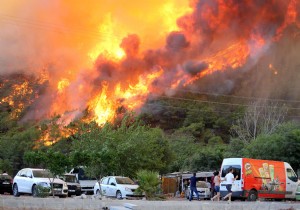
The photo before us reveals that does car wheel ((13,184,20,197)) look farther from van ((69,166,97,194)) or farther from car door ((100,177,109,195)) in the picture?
van ((69,166,97,194))

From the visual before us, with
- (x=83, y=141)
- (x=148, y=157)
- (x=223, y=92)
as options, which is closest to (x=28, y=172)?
(x=83, y=141)

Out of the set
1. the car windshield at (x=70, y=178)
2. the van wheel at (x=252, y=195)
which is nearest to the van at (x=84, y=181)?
the car windshield at (x=70, y=178)

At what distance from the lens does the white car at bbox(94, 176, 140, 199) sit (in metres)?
31.6

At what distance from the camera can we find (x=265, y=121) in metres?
69.6

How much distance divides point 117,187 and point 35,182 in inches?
220

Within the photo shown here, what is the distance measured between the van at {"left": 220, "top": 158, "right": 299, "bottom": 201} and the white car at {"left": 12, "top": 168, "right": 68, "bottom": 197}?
10.4 metres

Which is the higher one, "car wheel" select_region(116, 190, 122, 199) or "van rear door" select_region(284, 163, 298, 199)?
"van rear door" select_region(284, 163, 298, 199)

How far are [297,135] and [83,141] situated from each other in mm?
18444

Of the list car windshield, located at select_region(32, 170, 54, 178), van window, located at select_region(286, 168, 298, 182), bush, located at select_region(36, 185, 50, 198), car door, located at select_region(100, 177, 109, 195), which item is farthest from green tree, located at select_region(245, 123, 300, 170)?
bush, located at select_region(36, 185, 50, 198)

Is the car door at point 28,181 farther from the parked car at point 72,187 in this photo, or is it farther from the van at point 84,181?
the van at point 84,181

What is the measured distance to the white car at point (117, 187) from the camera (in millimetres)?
31606

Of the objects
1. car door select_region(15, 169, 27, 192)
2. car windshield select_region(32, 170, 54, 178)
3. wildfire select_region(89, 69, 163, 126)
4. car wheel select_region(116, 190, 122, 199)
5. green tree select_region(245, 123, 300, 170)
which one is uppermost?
wildfire select_region(89, 69, 163, 126)

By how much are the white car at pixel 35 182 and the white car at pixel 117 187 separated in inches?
103

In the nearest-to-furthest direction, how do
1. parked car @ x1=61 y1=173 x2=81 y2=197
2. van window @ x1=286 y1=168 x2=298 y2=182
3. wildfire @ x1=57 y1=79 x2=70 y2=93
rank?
van window @ x1=286 y1=168 x2=298 y2=182
parked car @ x1=61 y1=173 x2=81 y2=197
wildfire @ x1=57 y1=79 x2=70 y2=93
